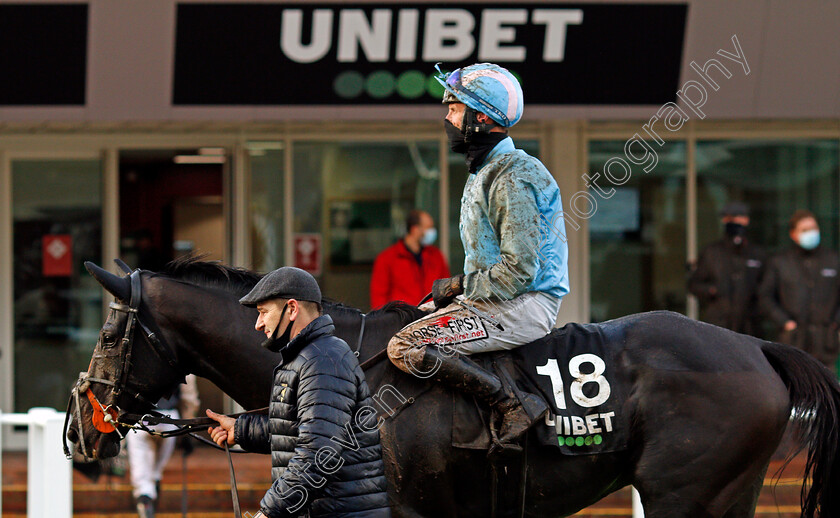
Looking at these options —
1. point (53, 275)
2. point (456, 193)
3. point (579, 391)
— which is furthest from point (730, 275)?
point (53, 275)

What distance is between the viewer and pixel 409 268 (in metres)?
10.4

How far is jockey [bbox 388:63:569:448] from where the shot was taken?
15.2ft

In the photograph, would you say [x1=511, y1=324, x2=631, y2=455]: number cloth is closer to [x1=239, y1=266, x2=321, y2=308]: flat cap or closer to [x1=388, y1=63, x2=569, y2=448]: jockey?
[x1=388, y1=63, x2=569, y2=448]: jockey

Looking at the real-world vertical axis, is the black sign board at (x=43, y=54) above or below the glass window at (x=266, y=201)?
above

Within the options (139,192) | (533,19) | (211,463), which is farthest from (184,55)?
(211,463)

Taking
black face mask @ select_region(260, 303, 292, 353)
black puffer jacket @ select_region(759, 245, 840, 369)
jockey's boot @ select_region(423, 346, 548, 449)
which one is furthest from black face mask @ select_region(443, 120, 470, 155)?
black puffer jacket @ select_region(759, 245, 840, 369)

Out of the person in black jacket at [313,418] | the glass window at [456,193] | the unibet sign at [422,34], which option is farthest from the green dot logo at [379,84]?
the person in black jacket at [313,418]

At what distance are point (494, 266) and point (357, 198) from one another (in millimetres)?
7212

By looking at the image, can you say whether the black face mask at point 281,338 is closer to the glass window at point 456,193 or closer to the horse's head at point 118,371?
the horse's head at point 118,371

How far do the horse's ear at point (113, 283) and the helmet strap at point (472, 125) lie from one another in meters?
1.69

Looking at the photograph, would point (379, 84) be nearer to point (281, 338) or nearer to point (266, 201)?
point (266, 201)

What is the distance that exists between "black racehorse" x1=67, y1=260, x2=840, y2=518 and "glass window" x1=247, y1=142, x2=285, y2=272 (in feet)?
21.8

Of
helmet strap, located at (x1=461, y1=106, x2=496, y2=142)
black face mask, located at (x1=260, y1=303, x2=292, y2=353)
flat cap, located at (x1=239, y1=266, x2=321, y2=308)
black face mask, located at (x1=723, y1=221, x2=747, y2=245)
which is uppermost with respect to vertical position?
helmet strap, located at (x1=461, y1=106, x2=496, y2=142)

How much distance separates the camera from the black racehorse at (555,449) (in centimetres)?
470
